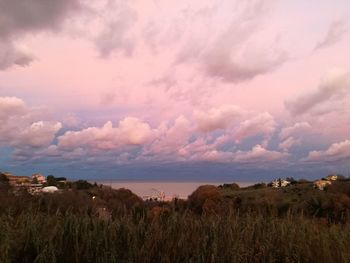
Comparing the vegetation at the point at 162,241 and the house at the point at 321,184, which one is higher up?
the house at the point at 321,184

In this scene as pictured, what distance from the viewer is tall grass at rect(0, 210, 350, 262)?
481 centimetres

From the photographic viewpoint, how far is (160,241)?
5148 mm

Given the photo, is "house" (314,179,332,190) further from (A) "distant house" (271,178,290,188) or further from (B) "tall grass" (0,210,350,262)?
(B) "tall grass" (0,210,350,262)

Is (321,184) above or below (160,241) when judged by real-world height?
above

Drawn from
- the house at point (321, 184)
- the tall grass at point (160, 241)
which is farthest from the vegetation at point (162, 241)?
the house at point (321, 184)

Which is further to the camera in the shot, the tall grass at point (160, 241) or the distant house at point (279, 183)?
the distant house at point (279, 183)

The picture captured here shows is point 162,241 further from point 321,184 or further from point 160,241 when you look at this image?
point 321,184

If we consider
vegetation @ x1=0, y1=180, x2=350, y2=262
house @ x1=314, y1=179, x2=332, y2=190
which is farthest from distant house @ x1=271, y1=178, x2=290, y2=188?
vegetation @ x1=0, y1=180, x2=350, y2=262

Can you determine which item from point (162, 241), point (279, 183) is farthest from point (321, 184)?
point (162, 241)

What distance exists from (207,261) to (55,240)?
5.48 ft

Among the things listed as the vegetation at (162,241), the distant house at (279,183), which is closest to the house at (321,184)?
the distant house at (279,183)

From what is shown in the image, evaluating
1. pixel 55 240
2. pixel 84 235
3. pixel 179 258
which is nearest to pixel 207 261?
pixel 179 258

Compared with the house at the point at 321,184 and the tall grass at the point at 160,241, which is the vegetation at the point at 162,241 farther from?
the house at the point at 321,184

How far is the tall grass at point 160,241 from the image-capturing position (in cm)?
481
